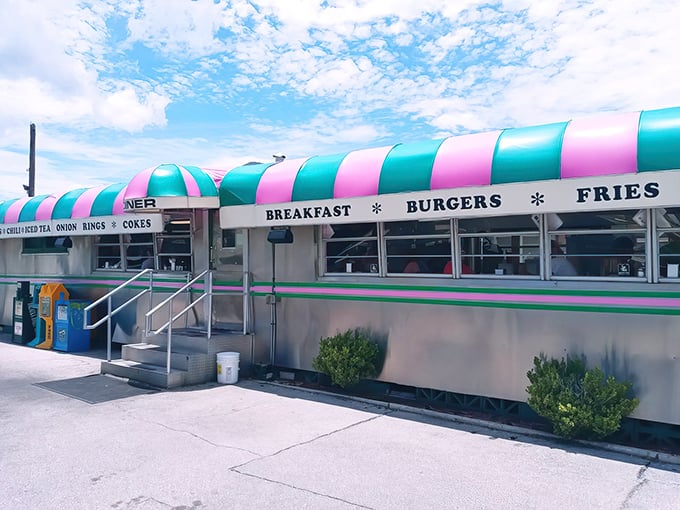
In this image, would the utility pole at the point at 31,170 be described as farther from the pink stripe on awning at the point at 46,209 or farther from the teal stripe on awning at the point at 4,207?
the pink stripe on awning at the point at 46,209

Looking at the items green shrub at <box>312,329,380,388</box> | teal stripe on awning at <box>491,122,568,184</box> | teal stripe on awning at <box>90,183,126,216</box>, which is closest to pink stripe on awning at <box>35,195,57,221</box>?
teal stripe on awning at <box>90,183,126,216</box>

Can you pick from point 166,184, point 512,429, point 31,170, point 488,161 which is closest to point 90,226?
point 166,184

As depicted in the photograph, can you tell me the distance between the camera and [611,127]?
635cm

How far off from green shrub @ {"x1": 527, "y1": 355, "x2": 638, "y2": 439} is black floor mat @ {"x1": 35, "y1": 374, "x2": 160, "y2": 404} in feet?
17.9

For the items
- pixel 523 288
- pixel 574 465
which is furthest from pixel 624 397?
pixel 523 288

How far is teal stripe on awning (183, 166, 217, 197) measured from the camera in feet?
31.9

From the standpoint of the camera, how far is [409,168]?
24.8 ft

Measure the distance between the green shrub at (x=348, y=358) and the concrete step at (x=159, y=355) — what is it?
2.05m

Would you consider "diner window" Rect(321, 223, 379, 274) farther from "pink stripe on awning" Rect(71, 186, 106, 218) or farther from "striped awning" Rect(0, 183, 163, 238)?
"pink stripe on awning" Rect(71, 186, 106, 218)

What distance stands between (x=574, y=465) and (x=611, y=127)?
139 inches

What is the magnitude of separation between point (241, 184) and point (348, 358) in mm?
3321

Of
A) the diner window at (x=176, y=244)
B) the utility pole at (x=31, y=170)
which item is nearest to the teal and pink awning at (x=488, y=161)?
the diner window at (x=176, y=244)

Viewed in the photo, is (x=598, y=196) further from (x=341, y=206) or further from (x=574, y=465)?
(x=341, y=206)

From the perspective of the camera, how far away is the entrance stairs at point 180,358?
896cm
